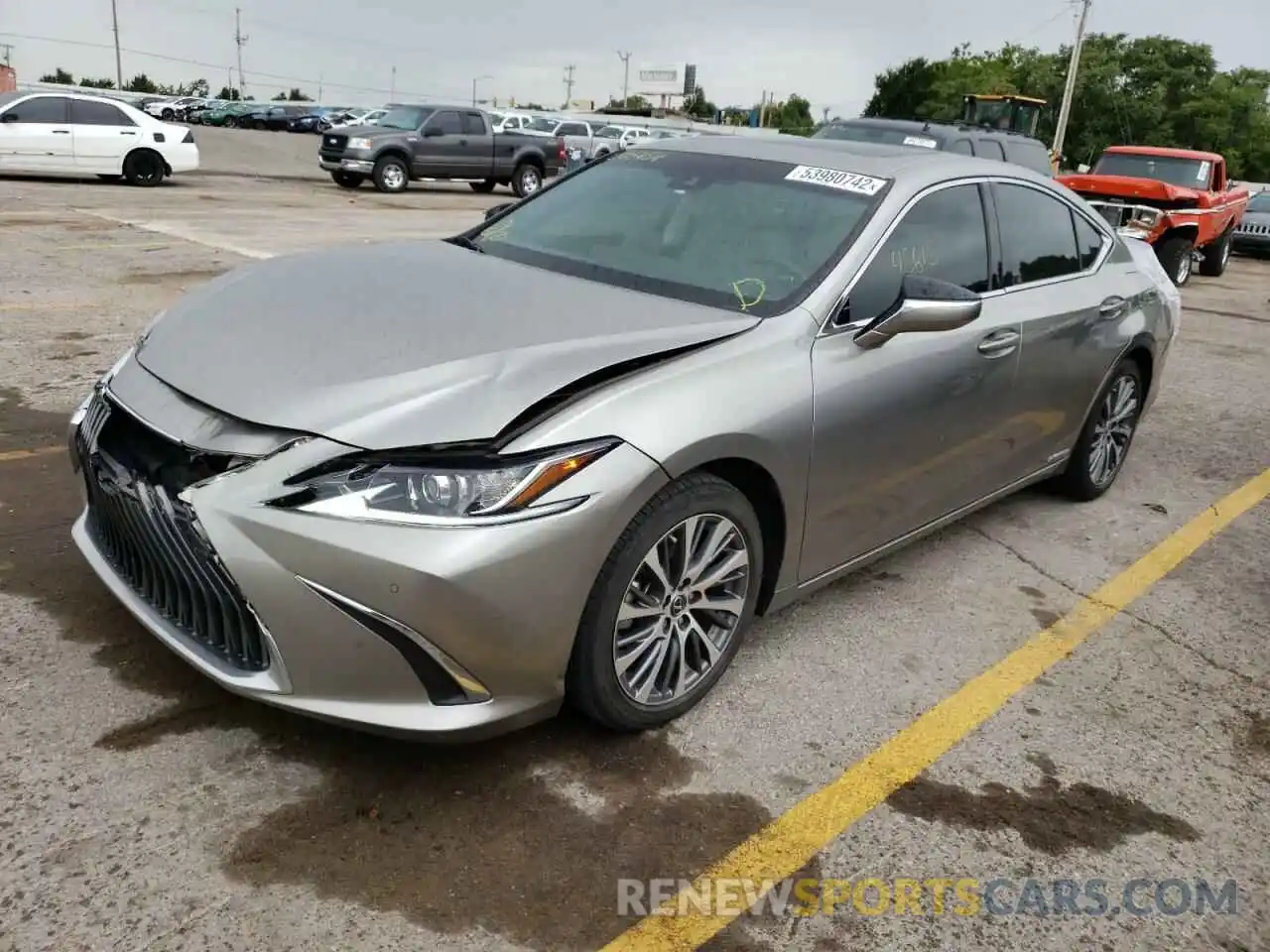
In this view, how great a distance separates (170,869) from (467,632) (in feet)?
2.70

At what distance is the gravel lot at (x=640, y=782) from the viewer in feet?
7.79

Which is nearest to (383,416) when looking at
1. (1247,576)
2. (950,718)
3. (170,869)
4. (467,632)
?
(467,632)

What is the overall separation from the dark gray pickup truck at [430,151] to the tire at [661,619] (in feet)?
65.2

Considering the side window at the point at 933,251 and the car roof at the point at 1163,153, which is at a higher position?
the car roof at the point at 1163,153

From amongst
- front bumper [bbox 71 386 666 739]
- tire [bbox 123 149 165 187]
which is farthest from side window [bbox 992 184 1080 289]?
tire [bbox 123 149 165 187]

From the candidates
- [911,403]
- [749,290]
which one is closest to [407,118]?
[749,290]

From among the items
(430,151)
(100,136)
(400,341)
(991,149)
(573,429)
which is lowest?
(430,151)

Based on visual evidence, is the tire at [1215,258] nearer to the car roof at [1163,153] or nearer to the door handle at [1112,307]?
the car roof at [1163,153]

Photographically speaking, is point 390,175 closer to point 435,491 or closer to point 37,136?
point 37,136

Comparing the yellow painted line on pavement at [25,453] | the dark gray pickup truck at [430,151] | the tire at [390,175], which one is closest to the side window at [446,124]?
the dark gray pickup truck at [430,151]

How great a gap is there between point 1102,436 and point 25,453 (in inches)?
196

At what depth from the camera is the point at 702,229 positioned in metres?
3.76

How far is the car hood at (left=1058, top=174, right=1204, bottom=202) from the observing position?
48.3 ft

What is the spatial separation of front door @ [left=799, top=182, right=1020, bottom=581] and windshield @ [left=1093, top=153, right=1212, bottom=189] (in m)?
13.1
